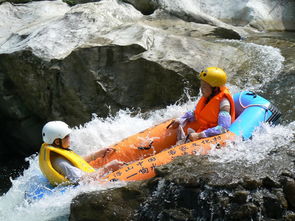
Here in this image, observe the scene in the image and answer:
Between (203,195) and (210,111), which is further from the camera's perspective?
(210,111)

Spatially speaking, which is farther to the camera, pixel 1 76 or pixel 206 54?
pixel 1 76

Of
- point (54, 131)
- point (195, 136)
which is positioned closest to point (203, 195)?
point (195, 136)

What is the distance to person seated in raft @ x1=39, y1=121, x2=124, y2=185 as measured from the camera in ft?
15.4

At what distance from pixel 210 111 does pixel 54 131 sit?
1.91 meters

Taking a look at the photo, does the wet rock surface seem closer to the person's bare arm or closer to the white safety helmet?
the person's bare arm

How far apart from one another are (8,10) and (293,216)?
10.0m

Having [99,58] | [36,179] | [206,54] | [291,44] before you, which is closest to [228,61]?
[206,54]

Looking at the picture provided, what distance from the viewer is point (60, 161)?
4.79 meters

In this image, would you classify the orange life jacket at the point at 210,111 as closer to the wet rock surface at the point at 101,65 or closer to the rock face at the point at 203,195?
the rock face at the point at 203,195

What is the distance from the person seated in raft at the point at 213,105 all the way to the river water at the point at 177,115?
43cm

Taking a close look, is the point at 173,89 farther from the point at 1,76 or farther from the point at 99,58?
the point at 1,76

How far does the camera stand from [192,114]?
229 inches

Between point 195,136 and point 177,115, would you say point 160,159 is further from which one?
point 177,115

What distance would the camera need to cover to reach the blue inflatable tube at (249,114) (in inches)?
204
